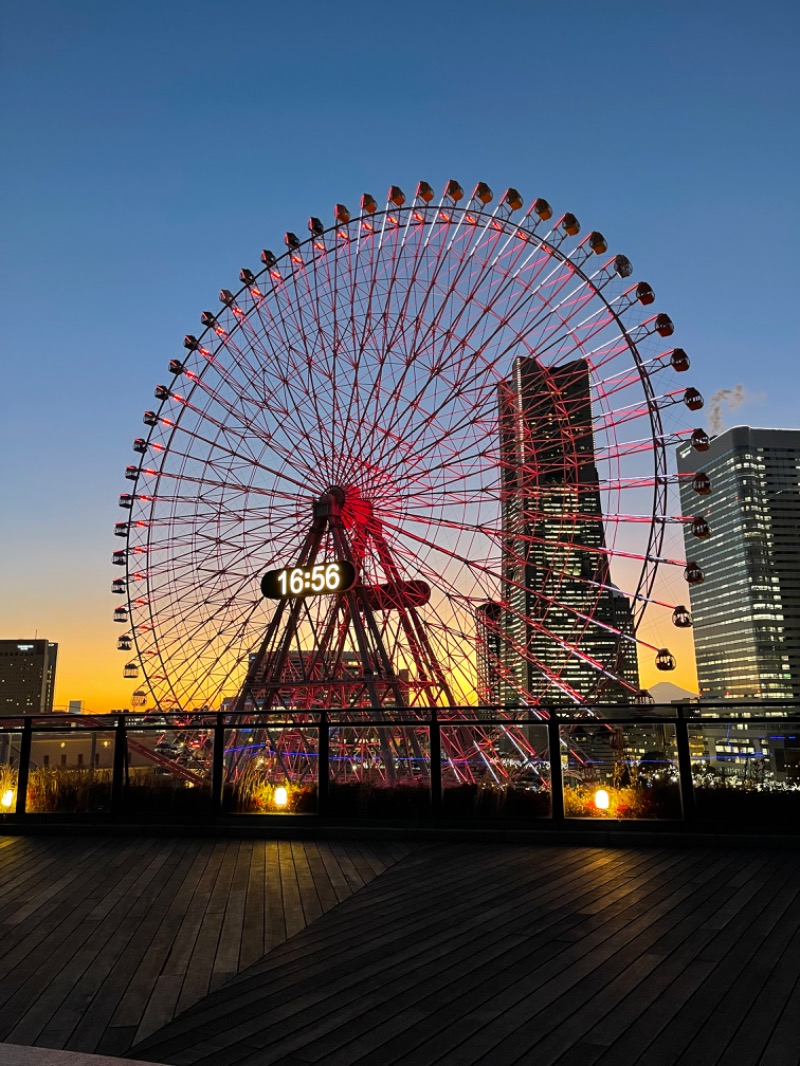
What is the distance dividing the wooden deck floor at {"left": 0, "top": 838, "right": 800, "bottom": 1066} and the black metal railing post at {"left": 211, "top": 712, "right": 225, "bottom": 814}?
1727 millimetres

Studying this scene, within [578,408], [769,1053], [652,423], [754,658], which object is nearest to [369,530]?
[578,408]

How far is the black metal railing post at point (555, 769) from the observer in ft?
26.0

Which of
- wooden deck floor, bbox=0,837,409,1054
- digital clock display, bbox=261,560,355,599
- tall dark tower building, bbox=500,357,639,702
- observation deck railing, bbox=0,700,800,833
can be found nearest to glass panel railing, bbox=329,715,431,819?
observation deck railing, bbox=0,700,800,833

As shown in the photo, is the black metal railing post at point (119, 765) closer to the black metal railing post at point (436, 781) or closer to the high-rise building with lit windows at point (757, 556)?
the black metal railing post at point (436, 781)

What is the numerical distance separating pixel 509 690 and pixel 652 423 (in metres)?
6.18

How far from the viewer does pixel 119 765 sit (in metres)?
9.01

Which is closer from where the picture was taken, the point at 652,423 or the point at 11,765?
the point at 11,765

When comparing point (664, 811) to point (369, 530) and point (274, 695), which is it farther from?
point (274, 695)

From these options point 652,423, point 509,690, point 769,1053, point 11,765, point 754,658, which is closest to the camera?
point 769,1053

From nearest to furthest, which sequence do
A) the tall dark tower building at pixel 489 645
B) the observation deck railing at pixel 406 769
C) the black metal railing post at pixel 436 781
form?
the observation deck railing at pixel 406 769, the black metal railing post at pixel 436 781, the tall dark tower building at pixel 489 645

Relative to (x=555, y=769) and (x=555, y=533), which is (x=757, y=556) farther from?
(x=555, y=769)

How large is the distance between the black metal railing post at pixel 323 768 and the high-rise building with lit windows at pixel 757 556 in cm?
11594

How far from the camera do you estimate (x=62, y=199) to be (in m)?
18.7

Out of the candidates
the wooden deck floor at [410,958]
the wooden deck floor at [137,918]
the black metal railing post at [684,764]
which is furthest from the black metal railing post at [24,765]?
the black metal railing post at [684,764]
